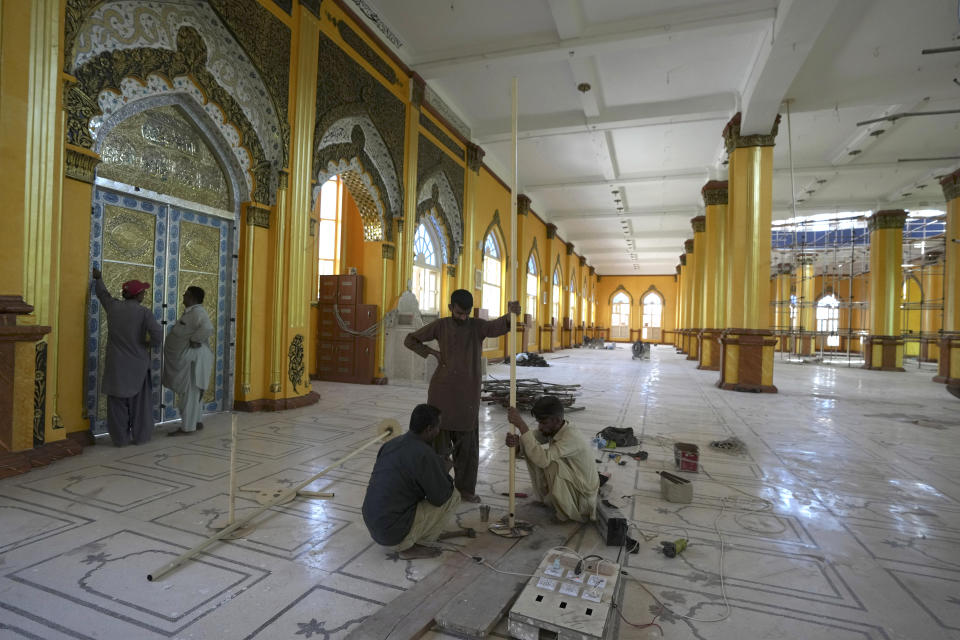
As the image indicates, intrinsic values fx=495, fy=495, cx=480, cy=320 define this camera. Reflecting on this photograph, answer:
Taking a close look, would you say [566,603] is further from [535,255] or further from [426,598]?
[535,255]

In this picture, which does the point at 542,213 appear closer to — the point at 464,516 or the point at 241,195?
the point at 241,195

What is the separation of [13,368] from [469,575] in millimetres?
3075

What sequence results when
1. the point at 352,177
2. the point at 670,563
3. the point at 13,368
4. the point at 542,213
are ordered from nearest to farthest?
1. the point at 670,563
2. the point at 13,368
3. the point at 352,177
4. the point at 542,213

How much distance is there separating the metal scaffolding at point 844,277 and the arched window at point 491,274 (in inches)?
255

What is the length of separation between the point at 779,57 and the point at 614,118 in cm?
324

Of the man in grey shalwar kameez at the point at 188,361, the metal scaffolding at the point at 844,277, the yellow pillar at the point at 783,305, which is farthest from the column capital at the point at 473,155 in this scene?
the yellow pillar at the point at 783,305

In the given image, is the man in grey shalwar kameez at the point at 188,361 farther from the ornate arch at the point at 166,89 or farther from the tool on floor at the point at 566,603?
the tool on floor at the point at 566,603

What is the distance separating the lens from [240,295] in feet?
16.6

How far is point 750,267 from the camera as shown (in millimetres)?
7789

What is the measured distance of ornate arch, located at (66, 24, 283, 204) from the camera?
3.46m

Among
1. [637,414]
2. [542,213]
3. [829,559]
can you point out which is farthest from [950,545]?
[542,213]

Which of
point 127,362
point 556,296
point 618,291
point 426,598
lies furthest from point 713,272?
point 618,291

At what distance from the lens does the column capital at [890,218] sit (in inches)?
496

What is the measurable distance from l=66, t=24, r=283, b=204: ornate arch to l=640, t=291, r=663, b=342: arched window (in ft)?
93.8
